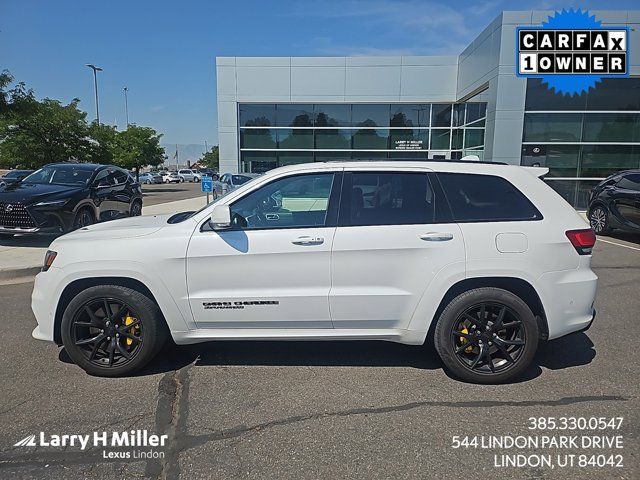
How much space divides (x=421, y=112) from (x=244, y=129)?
319 inches

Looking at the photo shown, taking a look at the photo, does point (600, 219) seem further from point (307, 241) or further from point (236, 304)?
point (236, 304)

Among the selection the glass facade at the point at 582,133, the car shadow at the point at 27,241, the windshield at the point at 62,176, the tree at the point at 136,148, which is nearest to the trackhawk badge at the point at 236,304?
the car shadow at the point at 27,241

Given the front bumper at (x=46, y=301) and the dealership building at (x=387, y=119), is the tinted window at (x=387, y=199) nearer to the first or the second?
the front bumper at (x=46, y=301)

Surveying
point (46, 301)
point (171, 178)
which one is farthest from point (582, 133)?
point (171, 178)

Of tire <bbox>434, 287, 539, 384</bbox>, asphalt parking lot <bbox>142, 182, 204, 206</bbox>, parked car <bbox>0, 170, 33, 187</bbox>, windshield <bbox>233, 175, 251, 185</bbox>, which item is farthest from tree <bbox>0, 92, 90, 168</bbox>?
tire <bbox>434, 287, 539, 384</bbox>

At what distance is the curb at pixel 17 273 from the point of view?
6.61 metres

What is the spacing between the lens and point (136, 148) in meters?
31.9

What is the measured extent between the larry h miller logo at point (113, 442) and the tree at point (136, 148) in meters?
30.2

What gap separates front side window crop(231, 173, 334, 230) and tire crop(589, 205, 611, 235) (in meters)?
9.53

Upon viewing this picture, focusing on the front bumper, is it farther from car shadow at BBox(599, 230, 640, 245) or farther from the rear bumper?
car shadow at BBox(599, 230, 640, 245)

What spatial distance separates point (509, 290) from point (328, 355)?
1.69 m

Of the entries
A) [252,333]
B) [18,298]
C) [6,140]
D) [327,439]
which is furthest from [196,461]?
[6,140]

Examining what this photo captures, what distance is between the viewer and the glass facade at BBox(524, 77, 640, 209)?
1463 centimetres

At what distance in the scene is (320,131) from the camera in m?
19.0
